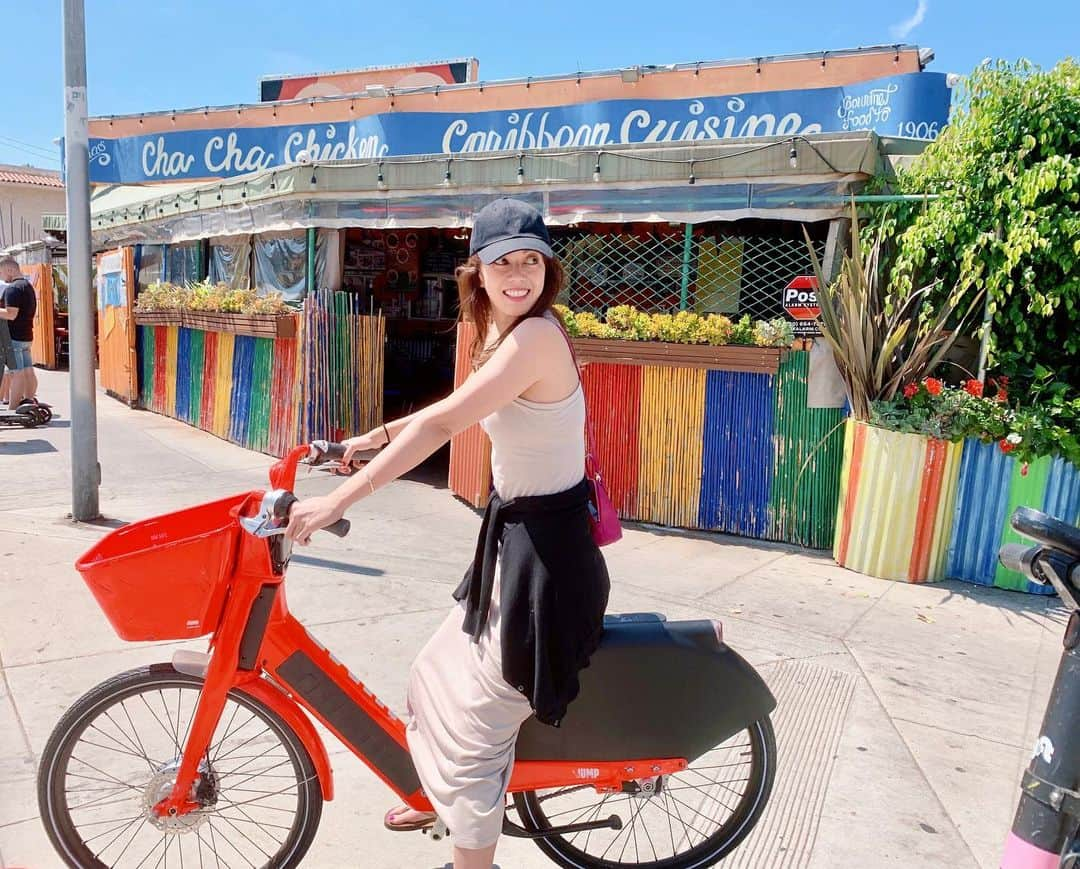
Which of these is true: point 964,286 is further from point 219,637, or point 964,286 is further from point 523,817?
point 219,637

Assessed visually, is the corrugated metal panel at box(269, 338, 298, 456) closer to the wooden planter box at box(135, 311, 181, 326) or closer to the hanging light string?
the hanging light string

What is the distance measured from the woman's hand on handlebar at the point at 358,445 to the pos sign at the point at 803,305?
4044 millimetres

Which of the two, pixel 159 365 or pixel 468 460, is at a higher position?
pixel 159 365

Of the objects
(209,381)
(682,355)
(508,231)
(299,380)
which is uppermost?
(508,231)

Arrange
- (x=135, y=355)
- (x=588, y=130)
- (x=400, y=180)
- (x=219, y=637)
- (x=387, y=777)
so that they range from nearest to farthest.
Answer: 1. (x=219, y=637)
2. (x=387, y=777)
3. (x=400, y=180)
4. (x=588, y=130)
5. (x=135, y=355)

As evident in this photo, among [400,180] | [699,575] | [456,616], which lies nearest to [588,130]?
[400,180]

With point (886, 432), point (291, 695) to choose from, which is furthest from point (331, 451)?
point (886, 432)

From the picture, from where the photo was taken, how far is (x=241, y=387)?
8.99 metres

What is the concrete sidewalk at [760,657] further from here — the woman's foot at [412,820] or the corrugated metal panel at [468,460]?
the woman's foot at [412,820]

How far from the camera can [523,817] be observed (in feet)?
7.95

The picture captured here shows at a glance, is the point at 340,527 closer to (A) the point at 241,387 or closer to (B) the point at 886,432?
(B) the point at 886,432

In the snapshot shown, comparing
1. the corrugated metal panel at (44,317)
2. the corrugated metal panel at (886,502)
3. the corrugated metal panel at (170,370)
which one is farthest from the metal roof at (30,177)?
the corrugated metal panel at (886,502)

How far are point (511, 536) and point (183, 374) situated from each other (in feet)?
30.8

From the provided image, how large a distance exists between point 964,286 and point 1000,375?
0.66 m
